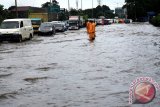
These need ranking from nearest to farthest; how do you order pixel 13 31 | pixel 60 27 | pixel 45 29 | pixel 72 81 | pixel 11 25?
pixel 72 81
pixel 13 31
pixel 11 25
pixel 45 29
pixel 60 27

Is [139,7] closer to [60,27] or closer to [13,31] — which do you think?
[60,27]

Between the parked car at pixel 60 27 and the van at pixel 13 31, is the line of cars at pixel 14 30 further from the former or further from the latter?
the parked car at pixel 60 27

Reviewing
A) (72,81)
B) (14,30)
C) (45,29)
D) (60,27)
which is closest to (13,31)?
(14,30)

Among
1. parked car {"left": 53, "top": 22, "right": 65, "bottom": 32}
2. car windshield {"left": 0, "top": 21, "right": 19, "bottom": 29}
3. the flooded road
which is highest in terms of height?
car windshield {"left": 0, "top": 21, "right": 19, "bottom": 29}

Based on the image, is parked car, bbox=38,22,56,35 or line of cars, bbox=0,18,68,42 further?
parked car, bbox=38,22,56,35

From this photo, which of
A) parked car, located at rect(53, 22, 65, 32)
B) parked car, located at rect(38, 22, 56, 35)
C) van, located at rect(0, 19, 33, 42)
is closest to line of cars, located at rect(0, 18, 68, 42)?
van, located at rect(0, 19, 33, 42)

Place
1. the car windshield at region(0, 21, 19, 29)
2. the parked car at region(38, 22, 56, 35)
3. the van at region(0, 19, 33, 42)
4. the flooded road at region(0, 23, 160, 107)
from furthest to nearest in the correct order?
the parked car at region(38, 22, 56, 35) < the car windshield at region(0, 21, 19, 29) < the van at region(0, 19, 33, 42) < the flooded road at region(0, 23, 160, 107)

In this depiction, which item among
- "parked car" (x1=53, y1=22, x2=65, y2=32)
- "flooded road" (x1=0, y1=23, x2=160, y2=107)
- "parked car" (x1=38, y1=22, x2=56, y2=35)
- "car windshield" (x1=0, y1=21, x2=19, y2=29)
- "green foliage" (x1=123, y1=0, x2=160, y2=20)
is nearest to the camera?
"flooded road" (x1=0, y1=23, x2=160, y2=107)

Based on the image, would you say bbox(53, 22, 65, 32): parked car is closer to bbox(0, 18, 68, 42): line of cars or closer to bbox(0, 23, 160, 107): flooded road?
bbox(0, 18, 68, 42): line of cars

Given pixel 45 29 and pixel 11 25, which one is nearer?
pixel 11 25

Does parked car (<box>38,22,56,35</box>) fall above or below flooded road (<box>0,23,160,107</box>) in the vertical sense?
below

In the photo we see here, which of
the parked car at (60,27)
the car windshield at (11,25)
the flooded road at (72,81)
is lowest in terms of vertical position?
the parked car at (60,27)

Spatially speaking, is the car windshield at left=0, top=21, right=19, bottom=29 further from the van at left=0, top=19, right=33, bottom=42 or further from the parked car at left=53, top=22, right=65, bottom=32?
the parked car at left=53, top=22, right=65, bottom=32

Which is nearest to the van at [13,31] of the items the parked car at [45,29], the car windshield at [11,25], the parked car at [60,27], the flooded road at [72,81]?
the car windshield at [11,25]
